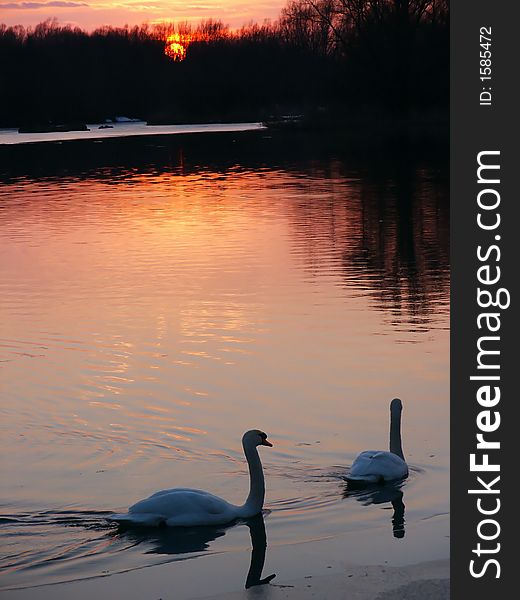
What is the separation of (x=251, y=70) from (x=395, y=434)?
98.7 metres

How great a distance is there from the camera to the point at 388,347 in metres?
13.0

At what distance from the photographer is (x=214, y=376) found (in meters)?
12.1

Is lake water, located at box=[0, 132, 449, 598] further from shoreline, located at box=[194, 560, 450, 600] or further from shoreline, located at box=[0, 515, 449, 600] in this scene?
shoreline, located at box=[194, 560, 450, 600]

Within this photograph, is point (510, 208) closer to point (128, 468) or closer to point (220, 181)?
point (128, 468)

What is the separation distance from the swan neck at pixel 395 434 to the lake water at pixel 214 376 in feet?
0.63

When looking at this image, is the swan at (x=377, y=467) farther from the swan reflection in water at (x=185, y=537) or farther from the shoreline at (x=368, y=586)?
the shoreline at (x=368, y=586)

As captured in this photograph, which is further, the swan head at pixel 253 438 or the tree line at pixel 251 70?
the tree line at pixel 251 70

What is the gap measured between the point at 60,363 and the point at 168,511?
16.4 ft

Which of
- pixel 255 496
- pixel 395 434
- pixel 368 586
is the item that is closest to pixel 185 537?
pixel 255 496

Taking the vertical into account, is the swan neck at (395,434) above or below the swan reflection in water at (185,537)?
above

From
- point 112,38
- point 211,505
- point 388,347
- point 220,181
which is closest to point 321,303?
point 388,347

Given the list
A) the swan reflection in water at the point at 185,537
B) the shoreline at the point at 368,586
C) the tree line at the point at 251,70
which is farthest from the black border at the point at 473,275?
the tree line at the point at 251,70

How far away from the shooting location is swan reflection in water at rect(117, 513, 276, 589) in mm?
7980

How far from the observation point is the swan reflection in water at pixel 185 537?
798cm
